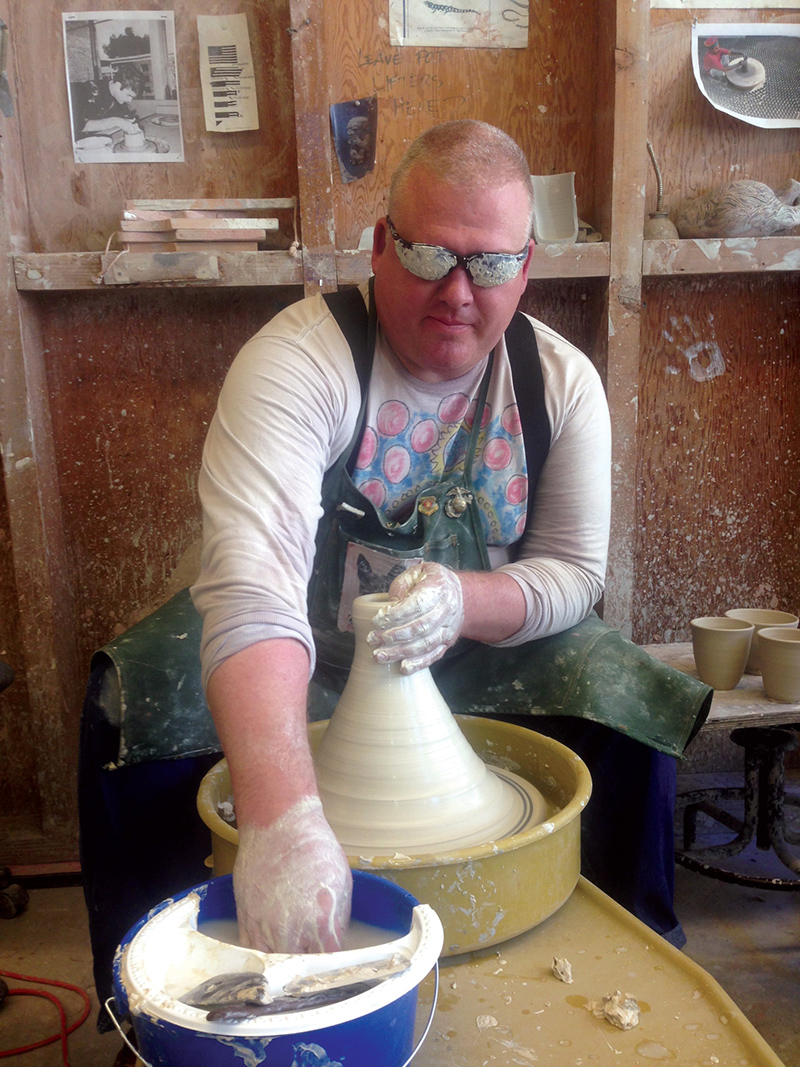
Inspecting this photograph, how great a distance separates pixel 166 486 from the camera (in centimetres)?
226

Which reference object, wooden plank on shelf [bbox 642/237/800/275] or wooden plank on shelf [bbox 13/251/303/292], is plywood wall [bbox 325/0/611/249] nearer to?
wooden plank on shelf [bbox 642/237/800/275]

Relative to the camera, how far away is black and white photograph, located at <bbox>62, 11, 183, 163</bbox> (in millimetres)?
2064

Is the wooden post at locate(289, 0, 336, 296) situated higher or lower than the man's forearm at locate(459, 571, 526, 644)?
higher

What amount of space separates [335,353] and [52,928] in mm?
1474

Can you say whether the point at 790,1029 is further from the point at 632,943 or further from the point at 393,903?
the point at 393,903

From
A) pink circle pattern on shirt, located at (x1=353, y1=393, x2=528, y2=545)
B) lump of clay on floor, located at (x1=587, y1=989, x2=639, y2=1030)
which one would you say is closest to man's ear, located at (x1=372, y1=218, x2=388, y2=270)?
pink circle pattern on shirt, located at (x1=353, y1=393, x2=528, y2=545)

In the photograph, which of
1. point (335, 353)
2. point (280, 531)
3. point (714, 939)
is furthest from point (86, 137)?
point (714, 939)

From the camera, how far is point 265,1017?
0.62m

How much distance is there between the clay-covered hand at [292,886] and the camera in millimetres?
785

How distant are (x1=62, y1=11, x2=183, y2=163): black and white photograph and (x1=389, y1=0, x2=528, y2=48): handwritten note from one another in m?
0.56

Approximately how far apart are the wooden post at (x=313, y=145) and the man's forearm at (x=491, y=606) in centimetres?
100

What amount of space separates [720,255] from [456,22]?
34.8 inches

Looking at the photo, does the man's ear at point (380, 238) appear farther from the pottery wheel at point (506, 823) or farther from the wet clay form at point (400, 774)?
the pottery wheel at point (506, 823)

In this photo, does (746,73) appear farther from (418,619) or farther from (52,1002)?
(52,1002)
